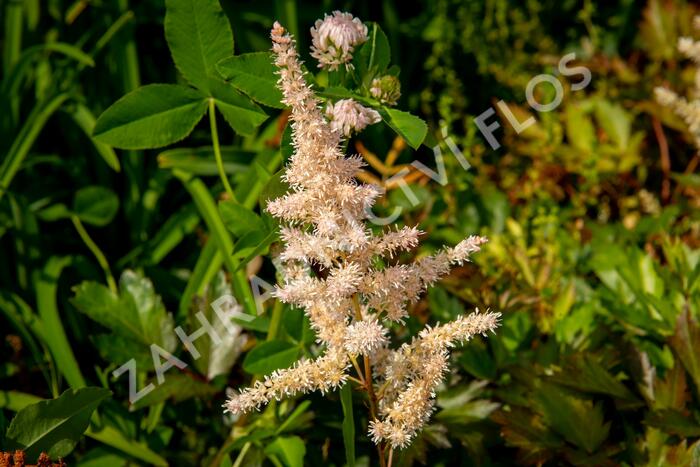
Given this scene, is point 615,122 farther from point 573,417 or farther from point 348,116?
point 348,116

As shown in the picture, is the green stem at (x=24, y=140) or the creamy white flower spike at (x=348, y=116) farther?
the green stem at (x=24, y=140)

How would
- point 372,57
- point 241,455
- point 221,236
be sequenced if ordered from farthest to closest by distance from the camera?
point 221,236
point 241,455
point 372,57

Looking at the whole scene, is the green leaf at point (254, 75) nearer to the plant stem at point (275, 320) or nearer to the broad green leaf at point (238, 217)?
the broad green leaf at point (238, 217)

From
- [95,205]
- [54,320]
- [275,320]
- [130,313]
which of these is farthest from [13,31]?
[275,320]

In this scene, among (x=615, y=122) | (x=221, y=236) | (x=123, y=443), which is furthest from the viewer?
(x=615, y=122)

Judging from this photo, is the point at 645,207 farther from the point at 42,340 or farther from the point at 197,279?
the point at 42,340

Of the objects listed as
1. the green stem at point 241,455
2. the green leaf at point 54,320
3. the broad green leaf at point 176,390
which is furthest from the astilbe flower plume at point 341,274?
the green leaf at point 54,320
